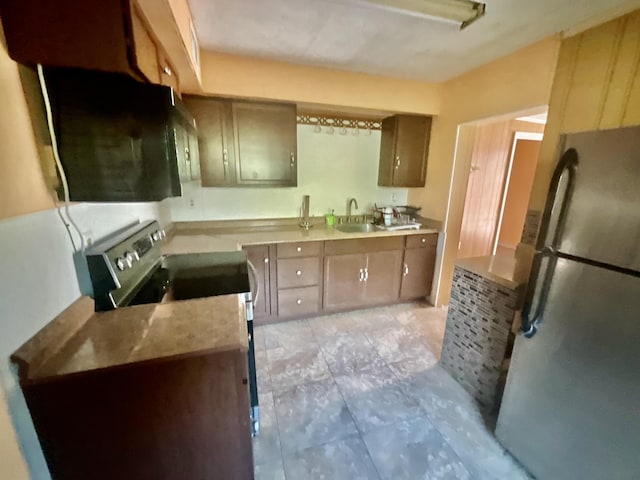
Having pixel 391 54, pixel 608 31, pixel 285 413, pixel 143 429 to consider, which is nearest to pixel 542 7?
pixel 608 31

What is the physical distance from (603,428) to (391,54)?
253 cm

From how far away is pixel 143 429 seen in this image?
0.89 m

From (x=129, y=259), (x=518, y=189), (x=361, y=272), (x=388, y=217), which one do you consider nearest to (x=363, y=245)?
(x=361, y=272)

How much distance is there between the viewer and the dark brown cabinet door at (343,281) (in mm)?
2744

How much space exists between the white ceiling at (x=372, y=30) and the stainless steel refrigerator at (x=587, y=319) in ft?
3.35

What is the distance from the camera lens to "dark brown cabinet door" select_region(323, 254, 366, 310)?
2.74 metres

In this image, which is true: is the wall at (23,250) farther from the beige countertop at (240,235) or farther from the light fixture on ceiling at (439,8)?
the light fixture on ceiling at (439,8)

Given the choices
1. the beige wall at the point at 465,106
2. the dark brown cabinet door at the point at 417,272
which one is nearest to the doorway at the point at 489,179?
the beige wall at the point at 465,106

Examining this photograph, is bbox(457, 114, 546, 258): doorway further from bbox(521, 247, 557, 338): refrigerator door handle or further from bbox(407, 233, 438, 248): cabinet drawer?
bbox(521, 247, 557, 338): refrigerator door handle

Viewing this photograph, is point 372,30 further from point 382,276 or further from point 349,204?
point 382,276

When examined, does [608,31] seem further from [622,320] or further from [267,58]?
[267,58]

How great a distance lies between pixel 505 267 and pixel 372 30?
184cm

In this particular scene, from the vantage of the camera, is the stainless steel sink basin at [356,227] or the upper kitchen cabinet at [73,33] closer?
the upper kitchen cabinet at [73,33]

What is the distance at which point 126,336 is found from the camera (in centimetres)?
94
